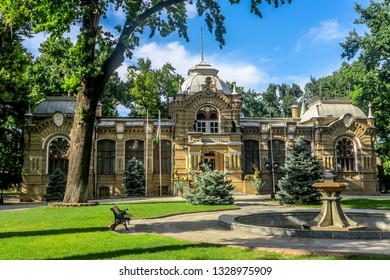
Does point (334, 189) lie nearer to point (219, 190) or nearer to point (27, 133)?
point (219, 190)

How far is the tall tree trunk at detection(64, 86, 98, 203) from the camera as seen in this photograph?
16719 millimetres

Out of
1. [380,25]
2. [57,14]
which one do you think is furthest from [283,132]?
[57,14]

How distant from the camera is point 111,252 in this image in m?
7.56

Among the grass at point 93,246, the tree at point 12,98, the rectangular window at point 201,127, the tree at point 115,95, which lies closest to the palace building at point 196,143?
the rectangular window at point 201,127

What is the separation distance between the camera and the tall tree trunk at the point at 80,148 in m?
16.7

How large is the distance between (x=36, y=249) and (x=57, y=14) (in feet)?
30.8

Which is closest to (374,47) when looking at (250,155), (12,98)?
(250,155)

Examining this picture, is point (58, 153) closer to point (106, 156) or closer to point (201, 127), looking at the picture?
point (106, 156)

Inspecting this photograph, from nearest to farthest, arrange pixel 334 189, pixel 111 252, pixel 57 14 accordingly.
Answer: pixel 111 252, pixel 334 189, pixel 57 14

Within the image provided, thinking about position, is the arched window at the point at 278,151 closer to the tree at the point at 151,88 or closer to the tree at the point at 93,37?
the tree at the point at 151,88

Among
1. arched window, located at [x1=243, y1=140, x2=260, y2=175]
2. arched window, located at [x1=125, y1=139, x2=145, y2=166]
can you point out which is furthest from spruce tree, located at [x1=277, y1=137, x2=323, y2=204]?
arched window, located at [x1=125, y1=139, x2=145, y2=166]

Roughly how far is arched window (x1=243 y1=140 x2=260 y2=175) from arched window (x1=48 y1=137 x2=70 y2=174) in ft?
54.3

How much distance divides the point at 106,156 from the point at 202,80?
1216 cm

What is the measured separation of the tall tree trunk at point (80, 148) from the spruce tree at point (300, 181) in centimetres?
1278
